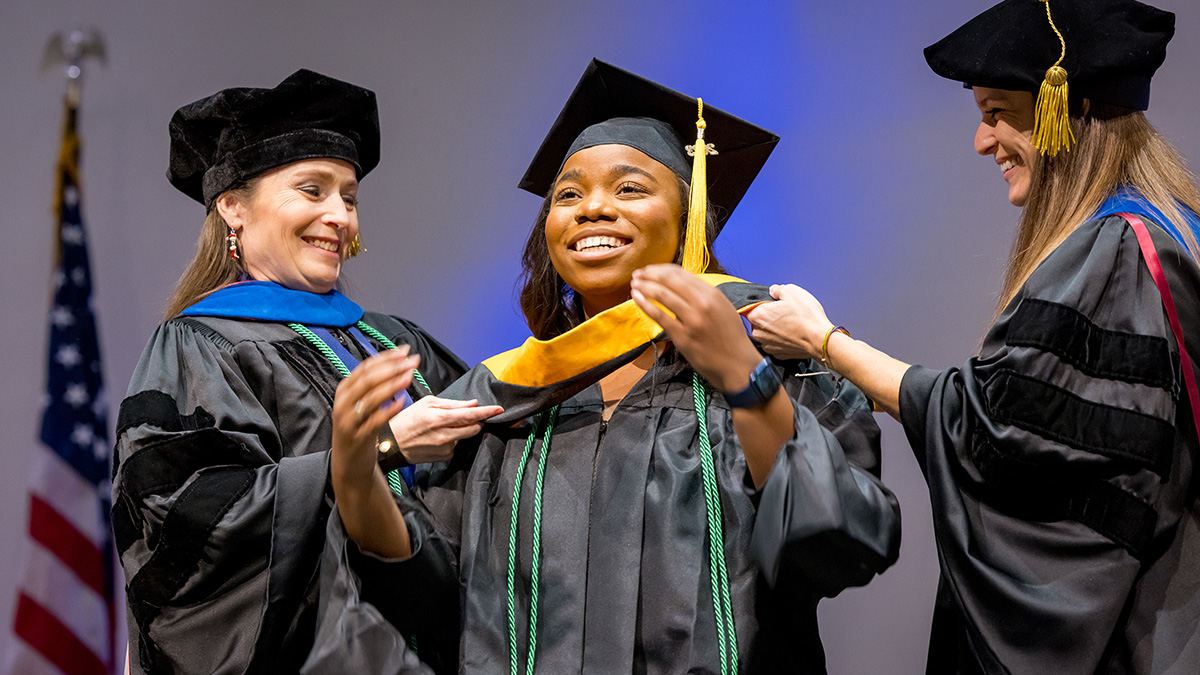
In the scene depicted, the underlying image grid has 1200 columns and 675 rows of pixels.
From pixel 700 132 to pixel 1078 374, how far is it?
89cm

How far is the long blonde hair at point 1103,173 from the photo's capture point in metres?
2.09

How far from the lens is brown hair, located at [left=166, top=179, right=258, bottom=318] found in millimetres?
2670

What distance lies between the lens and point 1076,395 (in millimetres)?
1853

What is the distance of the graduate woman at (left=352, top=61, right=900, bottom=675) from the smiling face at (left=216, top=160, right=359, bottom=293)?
604 millimetres

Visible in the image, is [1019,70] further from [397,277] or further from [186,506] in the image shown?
[397,277]

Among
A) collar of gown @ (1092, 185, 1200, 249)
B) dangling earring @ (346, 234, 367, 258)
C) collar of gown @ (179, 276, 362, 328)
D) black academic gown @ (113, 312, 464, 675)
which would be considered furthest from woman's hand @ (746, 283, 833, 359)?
dangling earring @ (346, 234, 367, 258)

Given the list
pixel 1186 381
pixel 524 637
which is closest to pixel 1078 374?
pixel 1186 381

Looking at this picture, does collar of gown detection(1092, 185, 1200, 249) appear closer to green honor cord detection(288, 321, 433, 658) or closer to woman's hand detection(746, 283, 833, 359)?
woman's hand detection(746, 283, 833, 359)

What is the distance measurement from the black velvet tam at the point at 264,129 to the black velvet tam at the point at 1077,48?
4.72 feet

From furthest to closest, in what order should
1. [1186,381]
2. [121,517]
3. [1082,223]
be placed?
[121,517]
[1082,223]
[1186,381]

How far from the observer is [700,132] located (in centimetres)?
226

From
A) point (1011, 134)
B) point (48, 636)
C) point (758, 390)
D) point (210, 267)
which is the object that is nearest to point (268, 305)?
point (210, 267)

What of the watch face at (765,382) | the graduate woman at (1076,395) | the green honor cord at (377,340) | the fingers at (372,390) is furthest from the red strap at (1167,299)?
the green honor cord at (377,340)

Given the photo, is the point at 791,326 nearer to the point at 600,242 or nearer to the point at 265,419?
the point at 600,242
